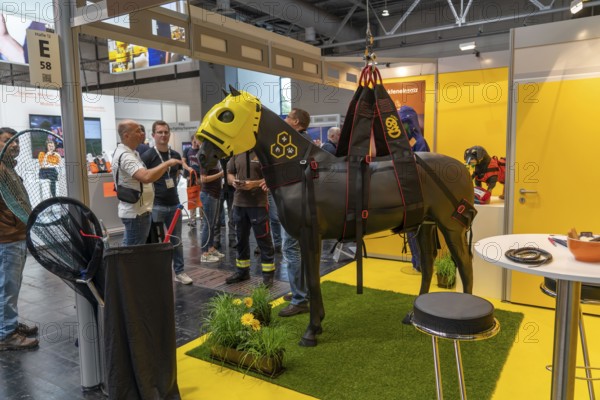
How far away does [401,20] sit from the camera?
27.2ft

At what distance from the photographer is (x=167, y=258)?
2.32 metres

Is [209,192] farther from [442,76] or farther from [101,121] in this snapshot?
[101,121]

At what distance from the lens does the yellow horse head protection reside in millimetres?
2721

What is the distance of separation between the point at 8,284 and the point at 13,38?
6.36m

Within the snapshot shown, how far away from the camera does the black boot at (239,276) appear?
476 cm

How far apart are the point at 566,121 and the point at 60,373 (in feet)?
14.5

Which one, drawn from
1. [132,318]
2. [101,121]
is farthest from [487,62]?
[101,121]

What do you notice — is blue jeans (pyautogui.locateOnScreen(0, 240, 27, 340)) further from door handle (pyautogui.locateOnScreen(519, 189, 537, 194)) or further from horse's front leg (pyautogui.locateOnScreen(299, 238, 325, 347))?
door handle (pyautogui.locateOnScreen(519, 189, 537, 194))

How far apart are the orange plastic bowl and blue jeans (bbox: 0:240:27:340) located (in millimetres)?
3627

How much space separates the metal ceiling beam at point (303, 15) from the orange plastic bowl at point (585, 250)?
23.1 feet

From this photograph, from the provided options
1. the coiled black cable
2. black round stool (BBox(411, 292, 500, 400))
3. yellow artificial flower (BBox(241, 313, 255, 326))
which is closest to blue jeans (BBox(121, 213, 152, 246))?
yellow artificial flower (BBox(241, 313, 255, 326))

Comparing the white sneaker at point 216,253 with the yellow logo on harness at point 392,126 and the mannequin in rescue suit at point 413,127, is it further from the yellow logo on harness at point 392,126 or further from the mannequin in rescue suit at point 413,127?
the yellow logo on harness at point 392,126

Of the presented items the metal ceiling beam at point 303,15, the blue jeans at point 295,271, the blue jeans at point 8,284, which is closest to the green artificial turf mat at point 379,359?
the blue jeans at point 295,271

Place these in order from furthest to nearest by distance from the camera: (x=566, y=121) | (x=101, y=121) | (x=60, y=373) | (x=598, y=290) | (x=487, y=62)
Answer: (x=101, y=121) < (x=487, y=62) < (x=566, y=121) < (x=60, y=373) < (x=598, y=290)
